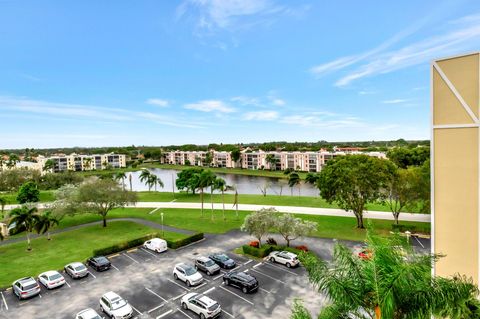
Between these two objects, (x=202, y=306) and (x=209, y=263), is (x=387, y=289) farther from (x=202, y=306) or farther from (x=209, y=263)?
(x=209, y=263)

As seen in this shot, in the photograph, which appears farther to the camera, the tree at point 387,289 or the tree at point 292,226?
the tree at point 292,226

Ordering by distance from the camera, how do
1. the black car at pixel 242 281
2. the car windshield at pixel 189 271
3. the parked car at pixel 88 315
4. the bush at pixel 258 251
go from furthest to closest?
1. the bush at pixel 258 251
2. the car windshield at pixel 189 271
3. the black car at pixel 242 281
4. the parked car at pixel 88 315

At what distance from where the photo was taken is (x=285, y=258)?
83.4 ft

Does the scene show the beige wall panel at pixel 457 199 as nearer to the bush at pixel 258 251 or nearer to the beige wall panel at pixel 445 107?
the beige wall panel at pixel 445 107

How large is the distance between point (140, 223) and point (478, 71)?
4083 cm

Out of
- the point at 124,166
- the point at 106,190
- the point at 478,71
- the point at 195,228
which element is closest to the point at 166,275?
the point at 195,228

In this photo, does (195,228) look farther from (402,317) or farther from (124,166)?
(124,166)

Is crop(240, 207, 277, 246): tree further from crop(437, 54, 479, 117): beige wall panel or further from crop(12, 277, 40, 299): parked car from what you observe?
crop(437, 54, 479, 117): beige wall panel

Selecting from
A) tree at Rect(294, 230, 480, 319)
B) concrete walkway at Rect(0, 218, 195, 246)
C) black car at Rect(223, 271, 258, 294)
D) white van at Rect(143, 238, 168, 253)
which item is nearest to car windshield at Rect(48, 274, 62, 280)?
white van at Rect(143, 238, 168, 253)

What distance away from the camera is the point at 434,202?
12.3m

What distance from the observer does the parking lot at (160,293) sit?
18.9 metres

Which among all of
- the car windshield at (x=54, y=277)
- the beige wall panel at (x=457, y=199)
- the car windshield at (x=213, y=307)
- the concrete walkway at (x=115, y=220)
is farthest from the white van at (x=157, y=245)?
the beige wall panel at (x=457, y=199)

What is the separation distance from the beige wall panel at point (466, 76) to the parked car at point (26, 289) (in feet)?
93.8

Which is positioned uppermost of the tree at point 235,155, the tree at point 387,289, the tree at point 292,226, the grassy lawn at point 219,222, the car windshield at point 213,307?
the tree at point 235,155
